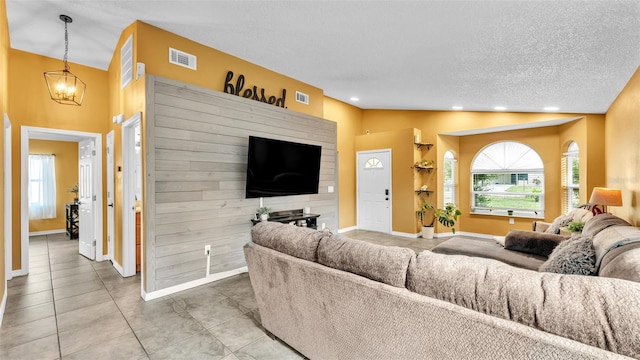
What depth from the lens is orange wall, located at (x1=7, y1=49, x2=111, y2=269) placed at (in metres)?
3.86

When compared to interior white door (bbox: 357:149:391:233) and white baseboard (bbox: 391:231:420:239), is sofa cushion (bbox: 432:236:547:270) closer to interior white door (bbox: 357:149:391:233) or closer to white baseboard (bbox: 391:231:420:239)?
white baseboard (bbox: 391:231:420:239)

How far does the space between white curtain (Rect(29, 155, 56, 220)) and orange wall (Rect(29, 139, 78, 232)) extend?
105 millimetres

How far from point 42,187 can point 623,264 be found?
963cm

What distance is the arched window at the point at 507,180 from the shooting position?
594cm

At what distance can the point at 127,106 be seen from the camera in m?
3.60

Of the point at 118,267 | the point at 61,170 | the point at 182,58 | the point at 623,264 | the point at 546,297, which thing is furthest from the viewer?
the point at 61,170

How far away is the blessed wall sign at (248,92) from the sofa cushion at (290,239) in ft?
8.23

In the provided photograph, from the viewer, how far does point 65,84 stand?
352cm

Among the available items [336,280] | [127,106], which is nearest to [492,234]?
[336,280]

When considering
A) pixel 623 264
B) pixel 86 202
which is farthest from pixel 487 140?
pixel 86 202

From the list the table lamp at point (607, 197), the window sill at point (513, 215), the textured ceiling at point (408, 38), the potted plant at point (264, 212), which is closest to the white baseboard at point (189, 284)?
the potted plant at point (264, 212)

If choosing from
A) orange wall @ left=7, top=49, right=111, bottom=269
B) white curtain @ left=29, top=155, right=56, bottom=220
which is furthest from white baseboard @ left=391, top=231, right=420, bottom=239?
white curtain @ left=29, top=155, right=56, bottom=220

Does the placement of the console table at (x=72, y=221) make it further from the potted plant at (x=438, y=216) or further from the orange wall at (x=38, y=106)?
the potted plant at (x=438, y=216)

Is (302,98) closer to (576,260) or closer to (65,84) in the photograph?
(65,84)
